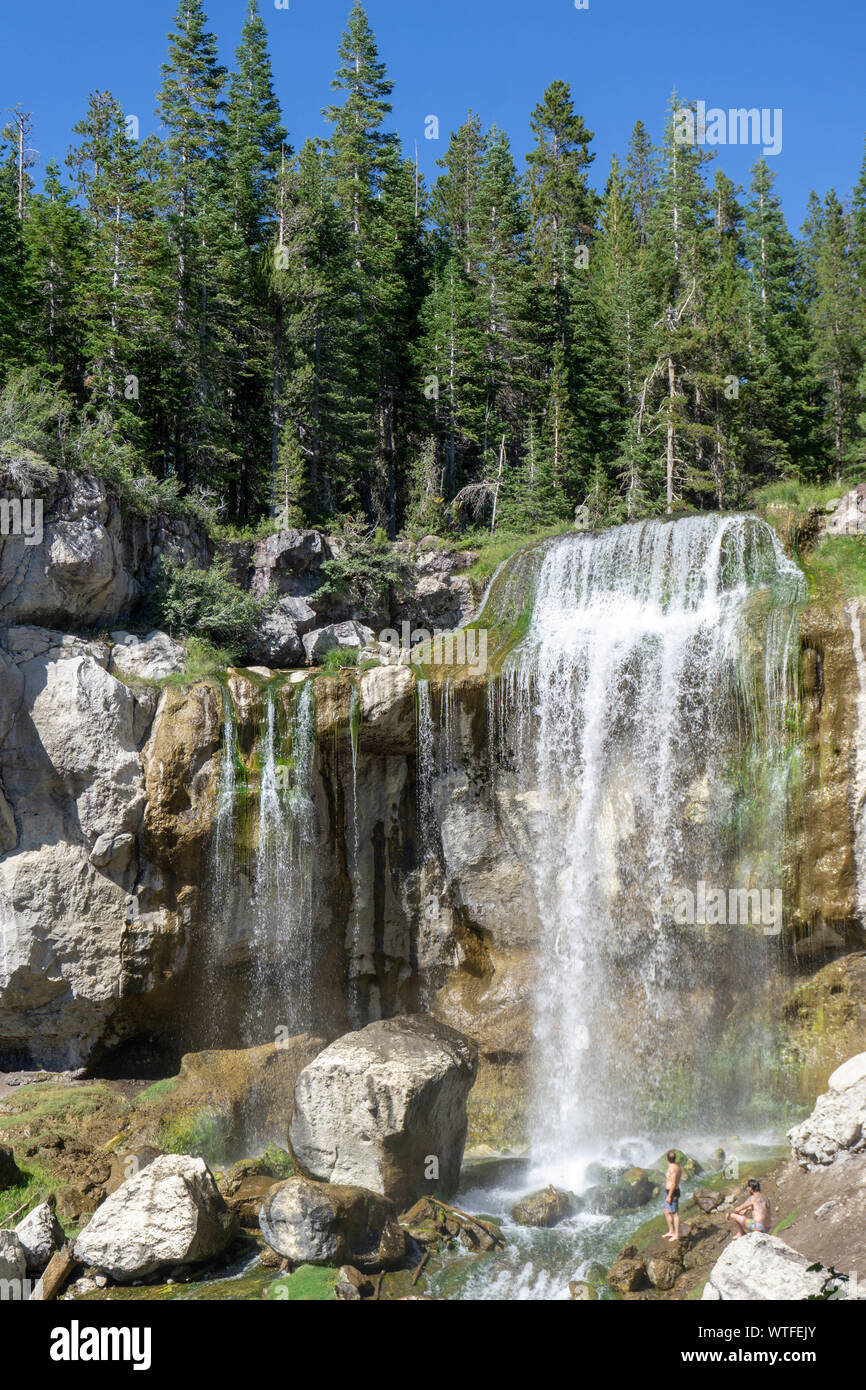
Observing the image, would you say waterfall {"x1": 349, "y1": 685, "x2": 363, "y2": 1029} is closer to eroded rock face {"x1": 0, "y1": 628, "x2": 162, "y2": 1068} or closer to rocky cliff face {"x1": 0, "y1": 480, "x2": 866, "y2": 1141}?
rocky cliff face {"x1": 0, "y1": 480, "x2": 866, "y2": 1141}

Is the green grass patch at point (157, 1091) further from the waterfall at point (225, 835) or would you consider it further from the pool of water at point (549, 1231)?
the pool of water at point (549, 1231)

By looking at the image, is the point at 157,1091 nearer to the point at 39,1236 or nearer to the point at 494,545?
the point at 39,1236

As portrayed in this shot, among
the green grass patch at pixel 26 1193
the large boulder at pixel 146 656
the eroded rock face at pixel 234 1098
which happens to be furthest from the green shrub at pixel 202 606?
the green grass patch at pixel 26 1193

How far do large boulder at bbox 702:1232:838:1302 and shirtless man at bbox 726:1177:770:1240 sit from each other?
1829 millimetres

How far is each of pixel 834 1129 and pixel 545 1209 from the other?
12.6ft

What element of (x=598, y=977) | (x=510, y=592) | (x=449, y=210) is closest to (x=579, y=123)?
(x=449, y=210)

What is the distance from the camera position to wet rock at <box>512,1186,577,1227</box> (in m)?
13.1

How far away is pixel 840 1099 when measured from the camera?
41.8ft

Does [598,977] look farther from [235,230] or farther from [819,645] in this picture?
[235,230]

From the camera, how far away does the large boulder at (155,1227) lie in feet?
38.4

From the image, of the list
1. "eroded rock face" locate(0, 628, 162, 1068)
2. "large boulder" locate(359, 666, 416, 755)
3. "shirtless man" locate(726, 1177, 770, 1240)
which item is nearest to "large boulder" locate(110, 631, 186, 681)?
"eroded rock face" locate(0, 628, 162, 1068)

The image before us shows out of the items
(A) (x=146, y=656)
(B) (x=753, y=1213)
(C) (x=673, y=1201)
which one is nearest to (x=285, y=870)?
(A) (x=146, y=656)
